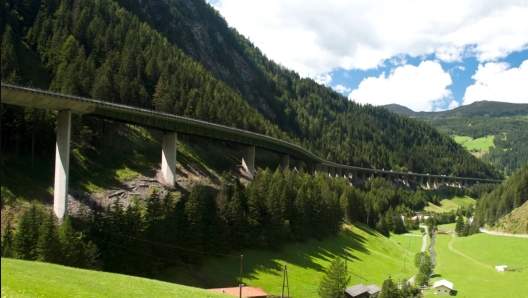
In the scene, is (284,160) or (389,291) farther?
(284,160)

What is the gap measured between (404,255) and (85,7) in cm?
11852

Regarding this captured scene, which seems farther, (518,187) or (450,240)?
(518,187)

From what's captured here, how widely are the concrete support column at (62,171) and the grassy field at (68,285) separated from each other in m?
24.9

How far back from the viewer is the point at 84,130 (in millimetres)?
71688

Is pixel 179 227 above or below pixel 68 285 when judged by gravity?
below

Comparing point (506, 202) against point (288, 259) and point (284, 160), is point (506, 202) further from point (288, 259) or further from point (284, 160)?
point (288, 259)

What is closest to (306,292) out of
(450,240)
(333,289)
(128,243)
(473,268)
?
(333,289)

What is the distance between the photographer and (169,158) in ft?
250

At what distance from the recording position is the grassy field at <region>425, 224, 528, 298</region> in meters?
71.4

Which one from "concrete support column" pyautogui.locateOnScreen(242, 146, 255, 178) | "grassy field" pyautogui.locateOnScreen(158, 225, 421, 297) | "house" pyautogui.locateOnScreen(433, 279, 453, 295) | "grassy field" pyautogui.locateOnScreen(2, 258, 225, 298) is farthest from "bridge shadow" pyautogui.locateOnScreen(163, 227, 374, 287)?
"concrete support column" pyautogui.locateOnScreen(242, 146, 255, 178)

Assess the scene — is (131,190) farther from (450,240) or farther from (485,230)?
(485,230)

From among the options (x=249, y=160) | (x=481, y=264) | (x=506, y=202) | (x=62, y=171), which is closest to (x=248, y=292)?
(x=62, y=171)

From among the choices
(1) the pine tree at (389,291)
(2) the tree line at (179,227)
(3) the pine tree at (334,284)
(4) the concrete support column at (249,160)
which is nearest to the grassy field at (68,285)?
(2) the tree line at (179,227)

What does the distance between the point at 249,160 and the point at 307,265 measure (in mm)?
41439
